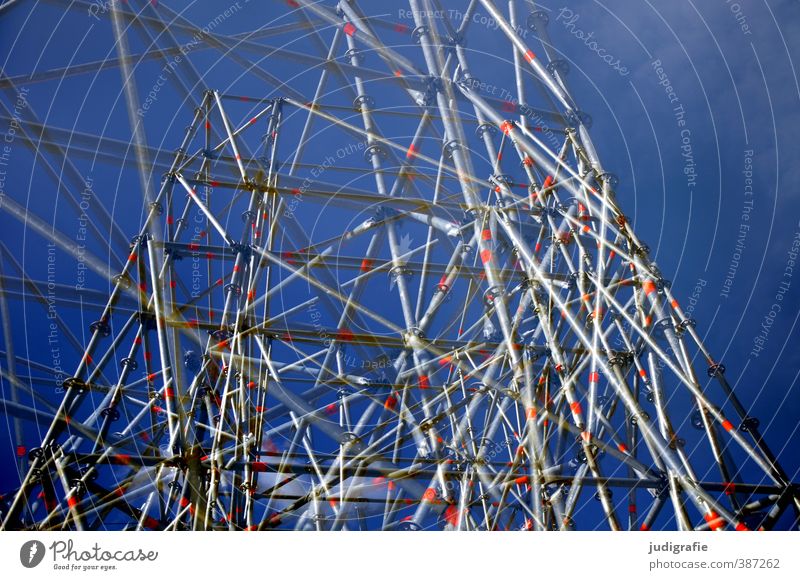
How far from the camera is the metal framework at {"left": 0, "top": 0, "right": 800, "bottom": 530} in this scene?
7.72 meters

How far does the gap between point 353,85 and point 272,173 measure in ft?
12.7

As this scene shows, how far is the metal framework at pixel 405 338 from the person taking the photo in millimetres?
7719

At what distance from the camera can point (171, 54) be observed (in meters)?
12.0

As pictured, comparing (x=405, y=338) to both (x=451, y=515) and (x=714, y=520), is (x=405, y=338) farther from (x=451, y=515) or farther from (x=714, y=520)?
(x=714, y=520)
